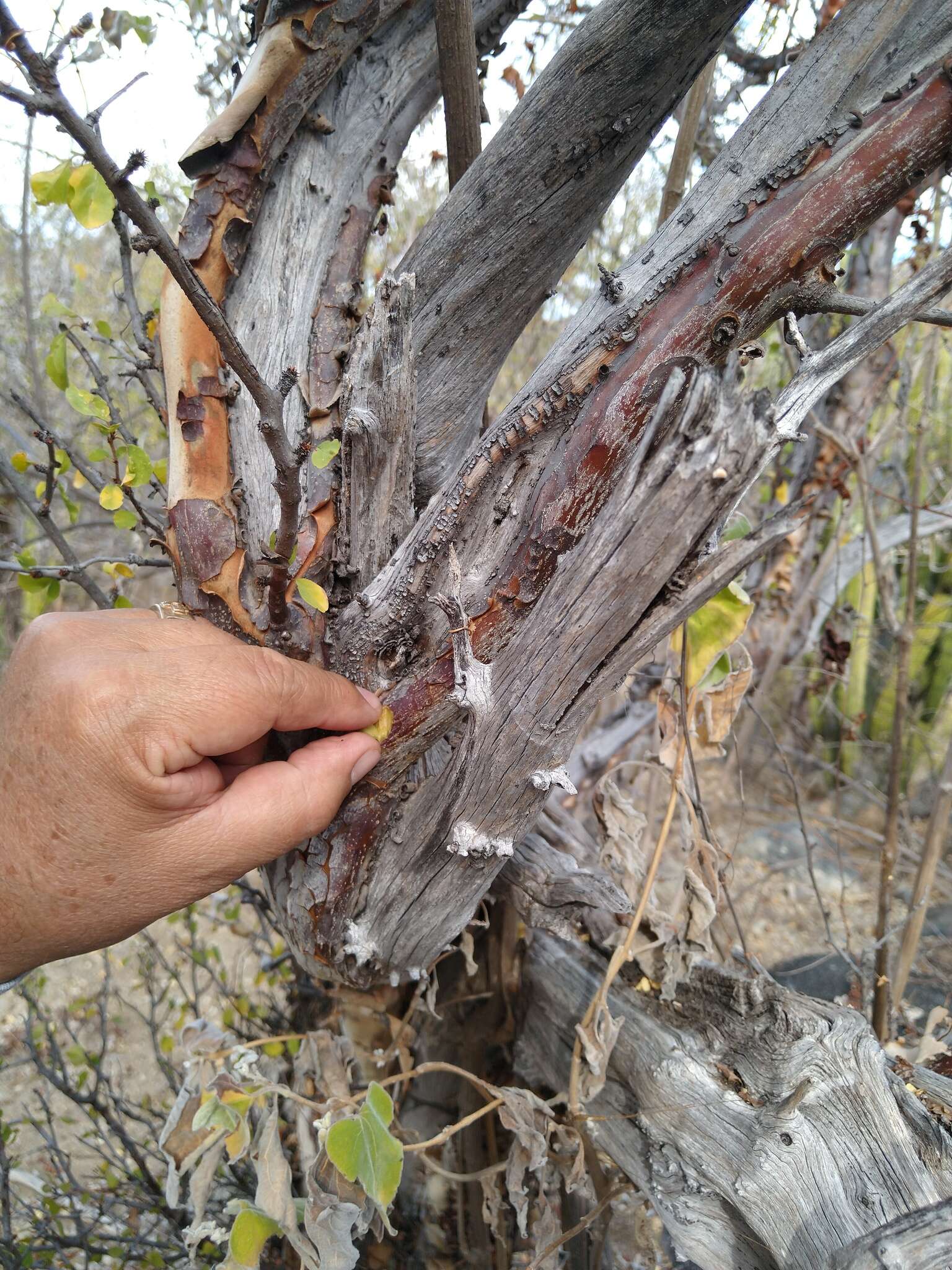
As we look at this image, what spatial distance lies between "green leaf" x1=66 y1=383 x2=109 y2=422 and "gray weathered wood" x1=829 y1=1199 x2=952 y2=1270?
1.46 meters

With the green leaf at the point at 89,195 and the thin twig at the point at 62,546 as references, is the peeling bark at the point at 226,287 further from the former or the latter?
the thin twig at the point at 62,546

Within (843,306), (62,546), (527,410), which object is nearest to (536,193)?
(527,410)

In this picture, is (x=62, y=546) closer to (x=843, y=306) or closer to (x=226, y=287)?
(x=226, y=287)

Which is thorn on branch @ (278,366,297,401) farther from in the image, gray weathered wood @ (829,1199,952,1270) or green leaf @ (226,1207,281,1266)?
green leaf @ (226,1207,281,1266)

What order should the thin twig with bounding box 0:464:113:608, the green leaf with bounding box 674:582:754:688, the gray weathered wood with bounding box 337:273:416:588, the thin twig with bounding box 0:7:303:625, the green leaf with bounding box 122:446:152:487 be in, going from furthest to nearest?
the thin twig with bounding box 0:464:113:608
the green leaf with bounding box 674:582:754:688
the green leaf with bounding box 122:446:152:487
the gray weathered wood with bounding box 337:273:416:588
the thin twig with bounding box 0:7:303:625

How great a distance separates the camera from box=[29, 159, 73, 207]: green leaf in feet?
3.27

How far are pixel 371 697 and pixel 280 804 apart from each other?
21 cm

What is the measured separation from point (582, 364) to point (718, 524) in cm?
32

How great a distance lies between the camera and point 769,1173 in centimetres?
95

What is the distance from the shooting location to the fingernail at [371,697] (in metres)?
1.13

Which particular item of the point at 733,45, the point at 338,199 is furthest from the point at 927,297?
the point at 733,45

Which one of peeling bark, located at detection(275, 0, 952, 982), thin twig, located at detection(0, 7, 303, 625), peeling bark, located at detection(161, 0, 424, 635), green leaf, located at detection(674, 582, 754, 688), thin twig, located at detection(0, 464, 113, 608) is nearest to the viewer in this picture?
thin twig, located at detection(0, 7, 303, 625)

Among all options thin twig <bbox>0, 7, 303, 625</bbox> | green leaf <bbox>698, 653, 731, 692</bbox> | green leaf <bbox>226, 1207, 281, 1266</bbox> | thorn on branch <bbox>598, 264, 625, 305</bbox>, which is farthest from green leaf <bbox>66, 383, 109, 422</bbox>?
green leaf <bbox>226, 1207, 281, 1266</bbox>

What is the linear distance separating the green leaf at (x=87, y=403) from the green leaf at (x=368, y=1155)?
3.72 feet
